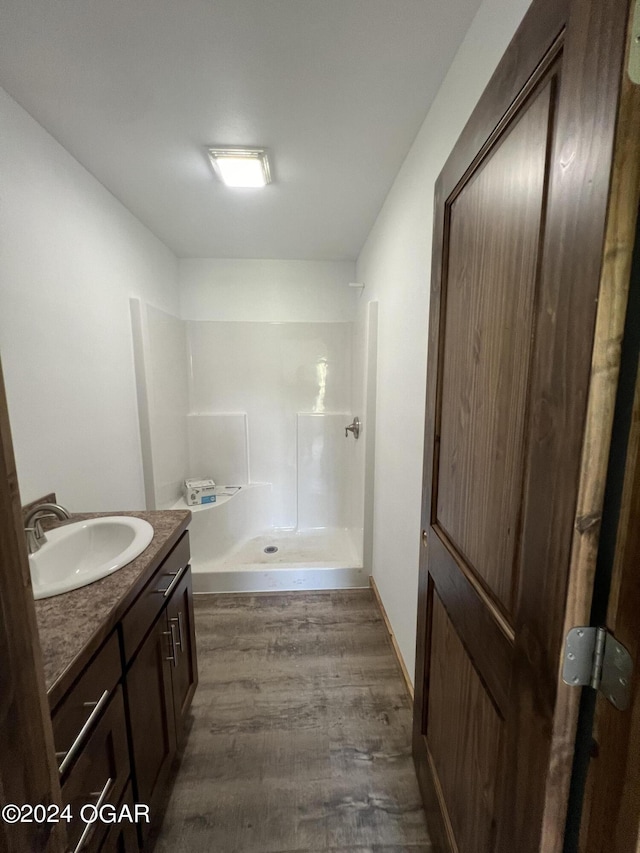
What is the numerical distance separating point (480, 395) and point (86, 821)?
3.98 feet

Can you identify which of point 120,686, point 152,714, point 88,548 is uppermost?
point 88,548

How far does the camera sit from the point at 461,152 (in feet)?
2.72

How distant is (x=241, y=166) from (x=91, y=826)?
2.21 m

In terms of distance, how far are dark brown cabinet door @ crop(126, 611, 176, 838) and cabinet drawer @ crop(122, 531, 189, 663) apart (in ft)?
0.15

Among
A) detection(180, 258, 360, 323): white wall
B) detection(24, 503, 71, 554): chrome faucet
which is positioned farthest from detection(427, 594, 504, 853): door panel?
detection(180, 258, 360, 323): white wall

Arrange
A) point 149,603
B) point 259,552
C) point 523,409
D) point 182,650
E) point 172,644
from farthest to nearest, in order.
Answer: point 259,552 < point 182,650 < point 172,644 < point 149,603 < point 523,409

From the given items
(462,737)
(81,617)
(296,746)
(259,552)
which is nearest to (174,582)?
(81,617)

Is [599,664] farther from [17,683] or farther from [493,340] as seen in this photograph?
[17,683]

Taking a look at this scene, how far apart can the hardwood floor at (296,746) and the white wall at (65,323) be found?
1.07 m

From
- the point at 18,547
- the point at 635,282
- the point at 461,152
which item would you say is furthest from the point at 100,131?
the point at 635,282

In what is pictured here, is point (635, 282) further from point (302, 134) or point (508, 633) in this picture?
point (302, 134)

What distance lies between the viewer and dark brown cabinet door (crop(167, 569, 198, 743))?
125 cm

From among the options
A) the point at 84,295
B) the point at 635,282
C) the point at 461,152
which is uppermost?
the point at 461,152

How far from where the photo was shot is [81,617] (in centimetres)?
79
